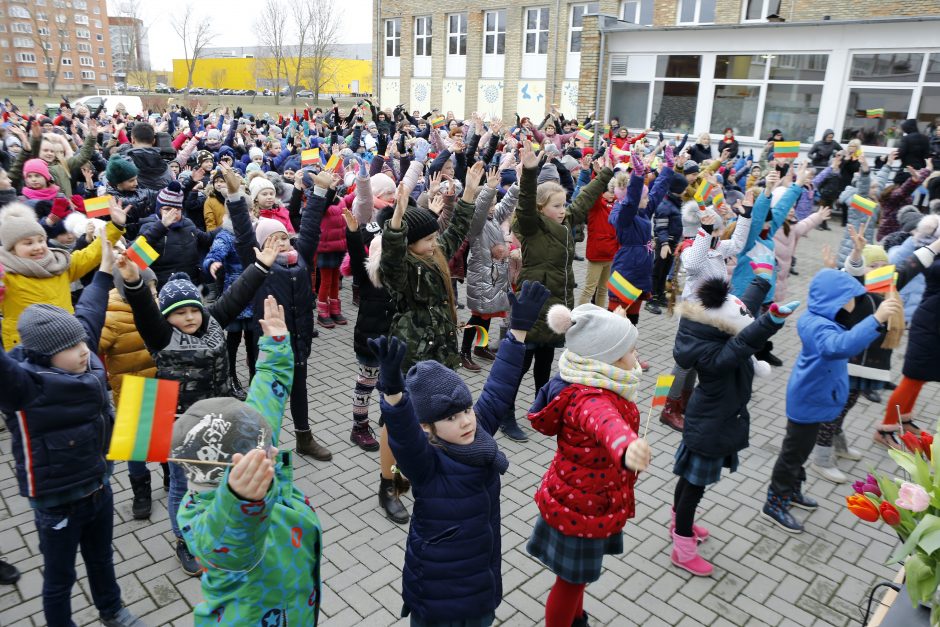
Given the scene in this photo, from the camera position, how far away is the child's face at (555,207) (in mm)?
5750

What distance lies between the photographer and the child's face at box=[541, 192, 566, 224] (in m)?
5.75

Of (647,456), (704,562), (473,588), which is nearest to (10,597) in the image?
(473,588)

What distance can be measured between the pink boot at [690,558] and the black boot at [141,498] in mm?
3696

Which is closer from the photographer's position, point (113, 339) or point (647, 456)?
point (647, 456)

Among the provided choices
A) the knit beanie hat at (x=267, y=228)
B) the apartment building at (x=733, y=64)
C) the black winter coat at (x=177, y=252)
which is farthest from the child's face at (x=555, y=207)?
the apartment building at (x=733, y=64)

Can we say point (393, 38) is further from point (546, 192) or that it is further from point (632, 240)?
point (546, 192)

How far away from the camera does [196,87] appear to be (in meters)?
69.5

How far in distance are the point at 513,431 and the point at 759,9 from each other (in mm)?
21054

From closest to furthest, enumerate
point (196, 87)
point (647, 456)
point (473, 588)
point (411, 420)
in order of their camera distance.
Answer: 1. point (647, 456)
2. point (411, 420)
3. point (473, 588)
4. point (196, 87)

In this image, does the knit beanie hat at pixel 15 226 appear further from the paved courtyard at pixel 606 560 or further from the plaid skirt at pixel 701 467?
the plaid skirt at pixel 701 467

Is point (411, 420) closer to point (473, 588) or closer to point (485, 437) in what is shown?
point (485, 437)

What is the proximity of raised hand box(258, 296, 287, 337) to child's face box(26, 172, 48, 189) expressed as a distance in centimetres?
563

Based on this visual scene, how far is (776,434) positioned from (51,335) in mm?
5969

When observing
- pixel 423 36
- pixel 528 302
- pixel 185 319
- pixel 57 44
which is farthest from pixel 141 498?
pixel 57 44
